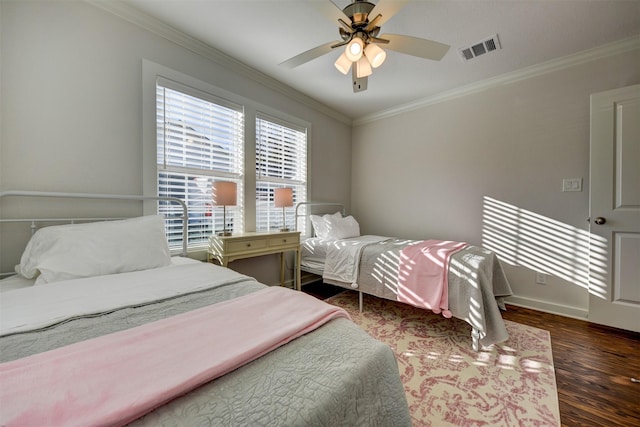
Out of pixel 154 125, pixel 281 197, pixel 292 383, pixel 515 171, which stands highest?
pixel 154 125

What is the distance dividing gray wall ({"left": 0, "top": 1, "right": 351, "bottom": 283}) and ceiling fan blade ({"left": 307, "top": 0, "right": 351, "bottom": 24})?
4.82 feet

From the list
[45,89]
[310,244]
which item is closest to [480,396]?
[310,244]

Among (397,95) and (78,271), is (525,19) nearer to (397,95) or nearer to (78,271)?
(397,95)

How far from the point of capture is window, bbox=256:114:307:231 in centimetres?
301

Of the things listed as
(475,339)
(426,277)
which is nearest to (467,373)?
(475,339)

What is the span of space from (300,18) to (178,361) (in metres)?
2.38

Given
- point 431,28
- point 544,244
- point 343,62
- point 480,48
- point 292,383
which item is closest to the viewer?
point 292,383

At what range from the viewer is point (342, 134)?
13.6 ft

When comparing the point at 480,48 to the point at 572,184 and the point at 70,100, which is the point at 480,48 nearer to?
the point at 572,184

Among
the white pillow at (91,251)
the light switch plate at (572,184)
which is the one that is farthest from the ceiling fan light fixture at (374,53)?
the light switch plate at (572,184)

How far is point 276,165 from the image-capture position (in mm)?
3193

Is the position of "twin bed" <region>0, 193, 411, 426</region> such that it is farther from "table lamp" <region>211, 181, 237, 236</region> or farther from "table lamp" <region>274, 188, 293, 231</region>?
"table lamp" <region>274, 188, 293, 231</region>

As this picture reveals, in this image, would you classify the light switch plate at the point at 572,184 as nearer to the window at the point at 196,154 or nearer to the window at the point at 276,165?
the window at the point at 276,165

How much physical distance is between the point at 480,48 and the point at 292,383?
3096 mm
